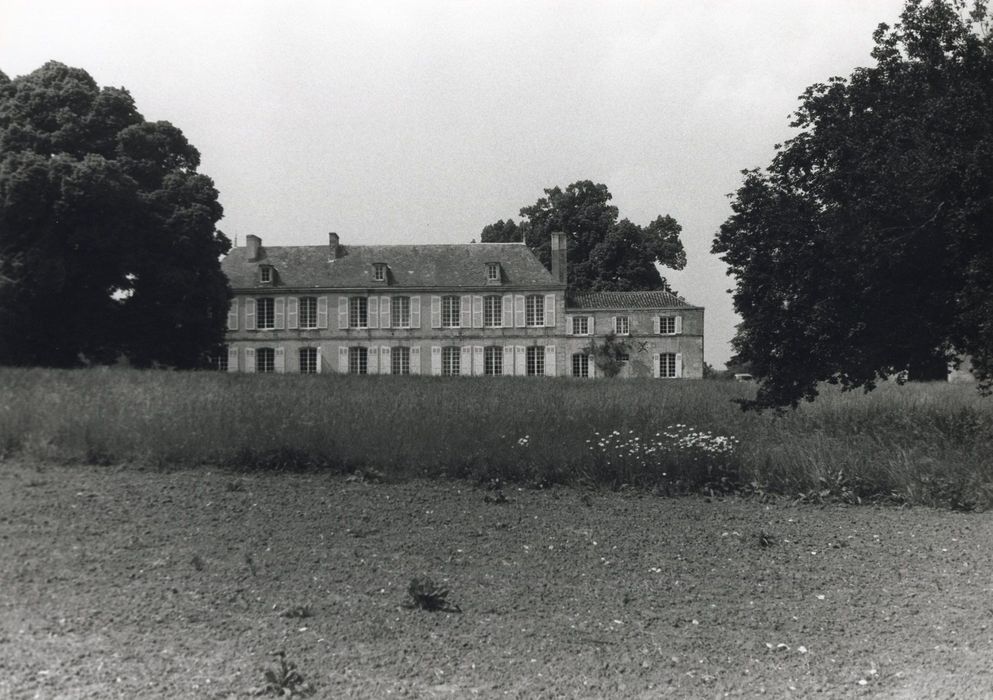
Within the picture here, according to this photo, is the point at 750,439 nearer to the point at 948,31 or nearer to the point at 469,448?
the point at 469,448

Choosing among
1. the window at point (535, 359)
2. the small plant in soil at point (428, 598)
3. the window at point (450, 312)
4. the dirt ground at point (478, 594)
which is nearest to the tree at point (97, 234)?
the window at point (450, 312)

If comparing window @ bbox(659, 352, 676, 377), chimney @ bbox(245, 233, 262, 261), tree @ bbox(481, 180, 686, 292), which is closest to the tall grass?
window @ bbox(659, 352, 676, 377)

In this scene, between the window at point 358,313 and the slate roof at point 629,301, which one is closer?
the slate roof at point 629,301

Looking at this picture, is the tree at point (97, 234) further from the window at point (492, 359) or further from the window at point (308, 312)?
the window at point (492, 359)

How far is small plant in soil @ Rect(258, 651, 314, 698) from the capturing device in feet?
11.1

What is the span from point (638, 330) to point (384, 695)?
4429 centimetres

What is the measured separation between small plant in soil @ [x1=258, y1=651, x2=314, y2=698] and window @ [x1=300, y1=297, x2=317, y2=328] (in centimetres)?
4646

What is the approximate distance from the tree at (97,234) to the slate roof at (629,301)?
2307cm

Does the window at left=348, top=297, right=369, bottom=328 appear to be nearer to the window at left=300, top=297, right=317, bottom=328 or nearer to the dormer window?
the window at left=300, top=297, right=317, bottom=328

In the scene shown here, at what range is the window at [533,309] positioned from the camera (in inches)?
1896

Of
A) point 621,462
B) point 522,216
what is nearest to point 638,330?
point 522,216

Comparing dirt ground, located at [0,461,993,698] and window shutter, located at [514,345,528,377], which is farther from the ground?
window shutter, located at [514,345,528,377]

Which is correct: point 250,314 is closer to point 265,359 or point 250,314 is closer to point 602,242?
point 265,359

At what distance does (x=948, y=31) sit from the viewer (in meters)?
9.71
